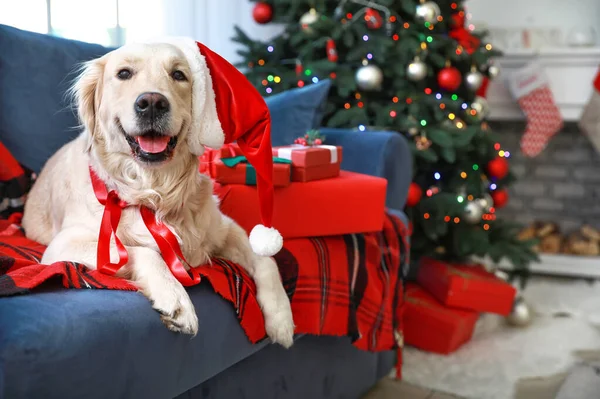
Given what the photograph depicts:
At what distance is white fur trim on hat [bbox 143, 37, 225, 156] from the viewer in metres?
1.25

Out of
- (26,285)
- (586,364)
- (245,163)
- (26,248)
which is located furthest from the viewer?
(586,364)

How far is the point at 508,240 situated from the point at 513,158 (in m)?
1.25

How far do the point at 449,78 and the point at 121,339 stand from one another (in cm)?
212

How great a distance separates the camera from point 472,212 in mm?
2686

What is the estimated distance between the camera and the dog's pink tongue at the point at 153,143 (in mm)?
1218

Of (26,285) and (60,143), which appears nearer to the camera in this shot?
(26,285)

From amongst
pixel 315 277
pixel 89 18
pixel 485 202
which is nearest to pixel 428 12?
pixel 485 202

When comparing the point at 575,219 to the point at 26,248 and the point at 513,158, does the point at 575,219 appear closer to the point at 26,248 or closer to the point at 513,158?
the point at 513,158

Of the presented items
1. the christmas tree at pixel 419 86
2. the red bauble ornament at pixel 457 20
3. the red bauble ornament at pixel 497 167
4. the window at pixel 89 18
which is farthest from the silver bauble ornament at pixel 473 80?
the window at pixel 89 18

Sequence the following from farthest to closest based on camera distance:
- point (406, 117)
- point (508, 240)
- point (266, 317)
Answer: point (508, 240)
point (406, 117)
point (266, 317)

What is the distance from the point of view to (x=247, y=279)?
1.34 m

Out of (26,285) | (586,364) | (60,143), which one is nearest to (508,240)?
(586,364)

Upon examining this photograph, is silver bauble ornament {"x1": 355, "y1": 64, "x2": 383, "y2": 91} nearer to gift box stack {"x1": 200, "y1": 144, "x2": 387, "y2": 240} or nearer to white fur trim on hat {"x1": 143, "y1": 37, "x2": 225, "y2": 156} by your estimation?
gift box stack {"x1": 200, "y1": 144, "x2": 387, "y2": 240}

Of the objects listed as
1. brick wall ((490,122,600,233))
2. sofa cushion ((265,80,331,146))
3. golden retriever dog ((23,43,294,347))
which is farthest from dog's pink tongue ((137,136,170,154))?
brick wall ((490,122,600,233))
